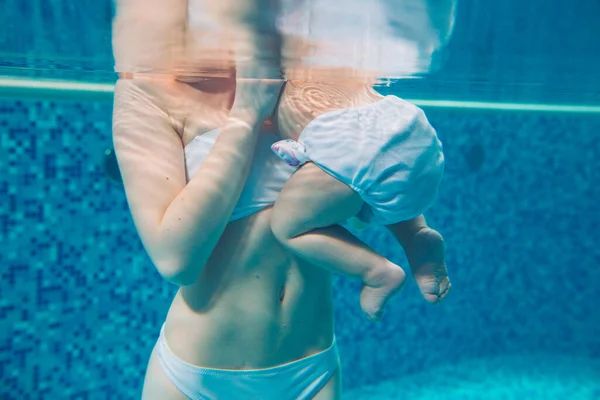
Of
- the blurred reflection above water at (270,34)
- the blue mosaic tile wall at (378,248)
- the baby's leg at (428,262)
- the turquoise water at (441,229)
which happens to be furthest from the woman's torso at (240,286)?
the blue mosaic tile wall at (378,248)

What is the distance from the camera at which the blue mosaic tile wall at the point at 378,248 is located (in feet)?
12.9

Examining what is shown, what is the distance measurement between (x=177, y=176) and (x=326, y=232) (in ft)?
1.83

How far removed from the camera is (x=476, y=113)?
5.46 m

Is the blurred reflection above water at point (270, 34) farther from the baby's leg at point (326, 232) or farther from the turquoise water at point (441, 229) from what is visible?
the baby's leg at point (326, 232)

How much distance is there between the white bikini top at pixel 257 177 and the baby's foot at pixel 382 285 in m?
0.46

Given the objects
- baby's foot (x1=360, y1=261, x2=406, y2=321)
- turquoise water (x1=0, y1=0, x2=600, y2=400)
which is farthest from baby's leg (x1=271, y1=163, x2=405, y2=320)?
turquoise water (x1=0, y1=0, x2=600, y2=400)

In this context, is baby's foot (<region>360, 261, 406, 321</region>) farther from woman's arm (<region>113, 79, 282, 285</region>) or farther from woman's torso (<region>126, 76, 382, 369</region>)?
woman's arm (<region>113, 79, 282, 285</region>)

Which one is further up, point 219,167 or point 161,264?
point 219,167

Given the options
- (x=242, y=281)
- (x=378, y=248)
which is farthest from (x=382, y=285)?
(x=378, y=248)

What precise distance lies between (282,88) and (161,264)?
2.55 ft

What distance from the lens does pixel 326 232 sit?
5.60ft

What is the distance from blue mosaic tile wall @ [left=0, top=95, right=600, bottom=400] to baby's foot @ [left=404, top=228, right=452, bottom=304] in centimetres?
301

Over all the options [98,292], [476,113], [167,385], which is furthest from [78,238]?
[476,113]

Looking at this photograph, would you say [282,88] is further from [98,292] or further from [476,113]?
[476,113]
